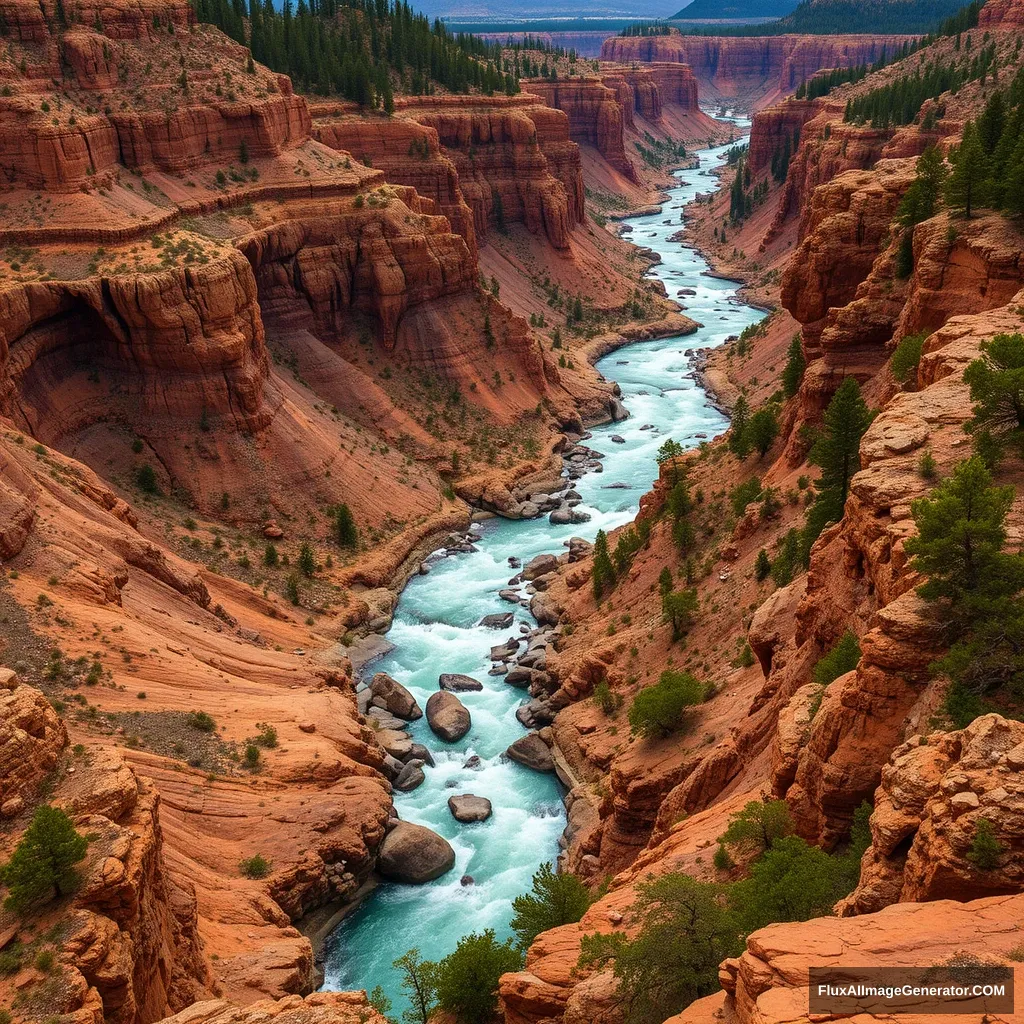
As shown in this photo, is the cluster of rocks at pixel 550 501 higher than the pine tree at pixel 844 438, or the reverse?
the cluster of rocks at pixel 550 501

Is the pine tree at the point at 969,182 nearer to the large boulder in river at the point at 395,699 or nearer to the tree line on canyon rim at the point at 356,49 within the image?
the large boulder in river at the point at 395,699

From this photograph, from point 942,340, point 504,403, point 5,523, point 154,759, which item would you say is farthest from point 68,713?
point 504,403

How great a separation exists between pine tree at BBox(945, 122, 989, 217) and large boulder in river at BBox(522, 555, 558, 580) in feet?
87.0

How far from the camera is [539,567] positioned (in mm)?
55719

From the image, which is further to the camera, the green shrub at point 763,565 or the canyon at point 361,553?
the green shrub at point 763,565

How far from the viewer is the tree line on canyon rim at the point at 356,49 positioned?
8088 centimetres

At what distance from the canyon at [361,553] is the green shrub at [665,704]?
0.91 meters

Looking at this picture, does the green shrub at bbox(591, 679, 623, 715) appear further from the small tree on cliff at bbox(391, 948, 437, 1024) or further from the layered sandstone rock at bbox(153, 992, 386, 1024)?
the layered sandstone rock at bbox(153, 992, 386, 1024)

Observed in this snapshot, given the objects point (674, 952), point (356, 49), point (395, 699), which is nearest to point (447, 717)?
point (395, 699)

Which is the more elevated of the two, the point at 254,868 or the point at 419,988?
the point at 254,868

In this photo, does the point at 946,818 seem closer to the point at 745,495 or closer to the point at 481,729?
the point at 745,495

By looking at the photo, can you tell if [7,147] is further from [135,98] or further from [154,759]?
[154,759]

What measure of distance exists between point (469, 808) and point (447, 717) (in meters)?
5.49

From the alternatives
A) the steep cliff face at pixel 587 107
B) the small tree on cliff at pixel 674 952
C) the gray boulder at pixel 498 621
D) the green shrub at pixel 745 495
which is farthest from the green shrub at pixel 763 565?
the steep cliff face at pixel 587 107
